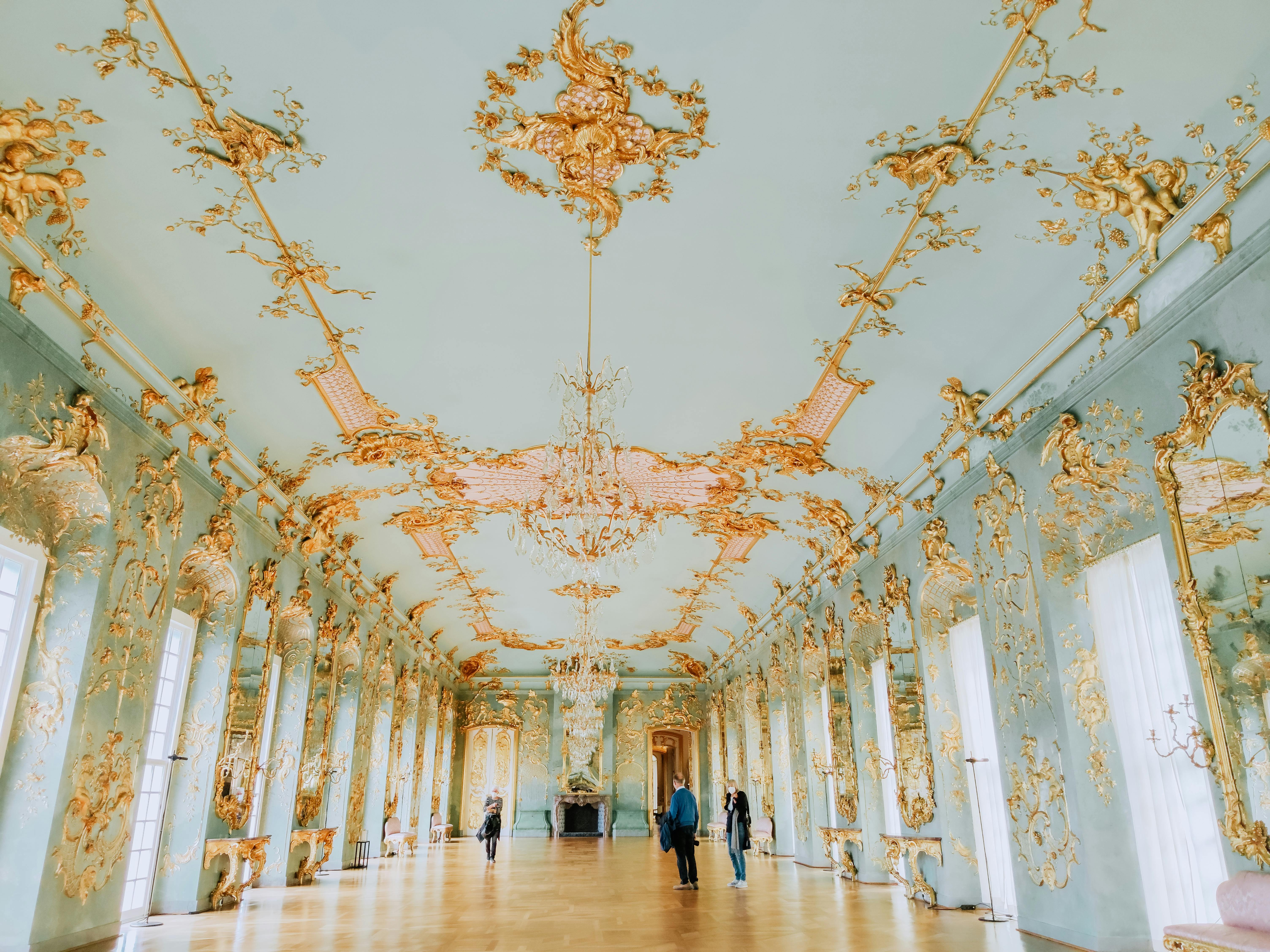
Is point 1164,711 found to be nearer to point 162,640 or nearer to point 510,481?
point 510,481

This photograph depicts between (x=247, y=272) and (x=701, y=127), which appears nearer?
(x=701, y=127)

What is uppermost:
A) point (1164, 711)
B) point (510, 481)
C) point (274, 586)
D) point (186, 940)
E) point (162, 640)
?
point (510, 481)

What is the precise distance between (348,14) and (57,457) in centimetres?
367

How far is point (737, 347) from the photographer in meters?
6.53

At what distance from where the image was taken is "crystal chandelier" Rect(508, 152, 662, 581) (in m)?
6.27

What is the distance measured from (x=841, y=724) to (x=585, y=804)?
1315cm

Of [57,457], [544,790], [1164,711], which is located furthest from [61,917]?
[544,790]

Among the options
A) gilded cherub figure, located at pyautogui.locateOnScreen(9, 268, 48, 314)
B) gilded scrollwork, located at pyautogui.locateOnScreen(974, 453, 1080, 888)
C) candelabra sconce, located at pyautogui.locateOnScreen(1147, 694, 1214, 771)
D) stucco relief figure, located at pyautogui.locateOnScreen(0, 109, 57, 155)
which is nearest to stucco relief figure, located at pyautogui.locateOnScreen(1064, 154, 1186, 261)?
gilded scrollwork, located at pyautogui.locateOnScreen(974, 453, 1080, 888)

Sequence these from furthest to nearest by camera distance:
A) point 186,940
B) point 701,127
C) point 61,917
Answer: point 186,940
point 61,917
point 701,127

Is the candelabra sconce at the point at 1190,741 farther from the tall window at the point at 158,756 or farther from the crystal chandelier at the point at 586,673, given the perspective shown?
the crystal chandelier at the point at 586,673

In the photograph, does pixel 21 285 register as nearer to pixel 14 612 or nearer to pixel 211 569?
pixel 14 612

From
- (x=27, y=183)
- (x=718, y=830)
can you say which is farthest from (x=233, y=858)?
(x=718, y=830)

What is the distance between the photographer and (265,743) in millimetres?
10148

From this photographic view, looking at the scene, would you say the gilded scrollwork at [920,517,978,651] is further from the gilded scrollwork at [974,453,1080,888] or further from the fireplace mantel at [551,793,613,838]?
the fireplace mantel at [551,793,613,838]
